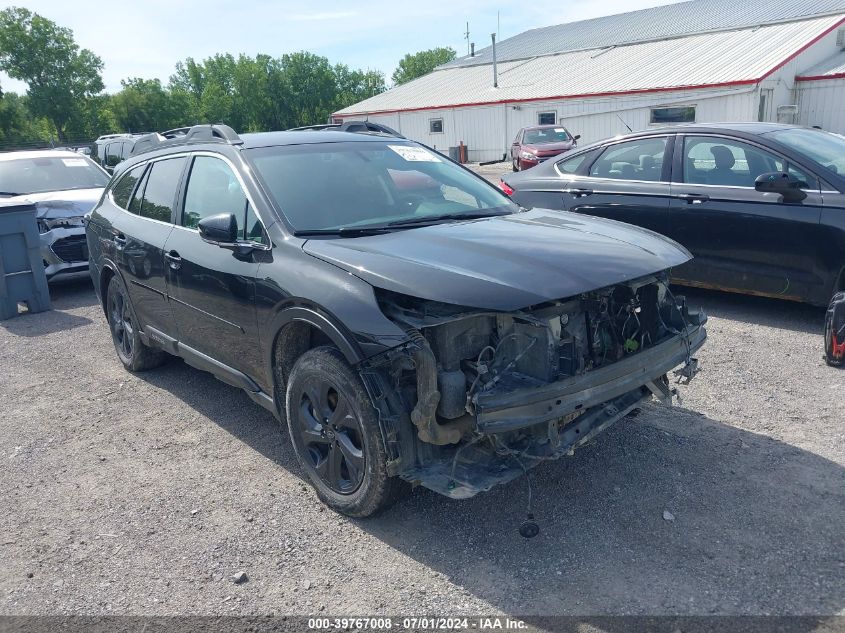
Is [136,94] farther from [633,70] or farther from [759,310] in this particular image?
[759,310]

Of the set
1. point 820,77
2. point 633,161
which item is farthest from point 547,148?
point 633,161

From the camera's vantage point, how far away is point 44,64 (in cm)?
6588

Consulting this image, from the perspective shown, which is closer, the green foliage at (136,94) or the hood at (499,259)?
the hood at (499,259)

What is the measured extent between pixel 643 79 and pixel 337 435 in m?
27.1

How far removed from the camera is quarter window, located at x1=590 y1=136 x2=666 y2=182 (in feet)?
22.1

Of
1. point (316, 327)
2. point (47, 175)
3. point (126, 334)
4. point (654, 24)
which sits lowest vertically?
Answer: point (126, 334)

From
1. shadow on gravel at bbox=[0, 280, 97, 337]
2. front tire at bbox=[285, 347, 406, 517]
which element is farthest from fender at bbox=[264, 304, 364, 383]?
shadow on gravel at bbox=[0, 280, 97, 337]

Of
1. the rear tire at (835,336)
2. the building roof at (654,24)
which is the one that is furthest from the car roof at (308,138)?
the building roof at (654,24)

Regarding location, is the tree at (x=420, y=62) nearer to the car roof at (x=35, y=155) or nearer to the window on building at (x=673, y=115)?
the window on building at (x=673, y=115)

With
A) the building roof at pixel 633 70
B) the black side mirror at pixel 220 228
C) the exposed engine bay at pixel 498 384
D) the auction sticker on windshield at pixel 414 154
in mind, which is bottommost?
the exposed engine bay at pixel 498 384

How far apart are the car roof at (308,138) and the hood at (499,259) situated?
117 centimetres

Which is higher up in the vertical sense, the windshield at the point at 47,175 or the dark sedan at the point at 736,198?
the windshield at the point at 47,175

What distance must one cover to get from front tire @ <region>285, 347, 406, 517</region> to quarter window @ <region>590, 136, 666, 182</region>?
14.9ft

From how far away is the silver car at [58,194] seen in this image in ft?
29.4
